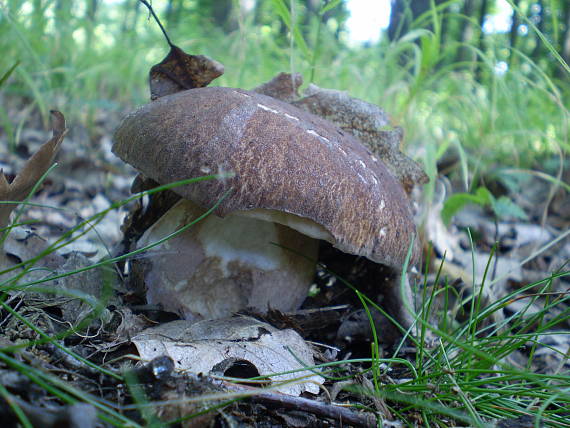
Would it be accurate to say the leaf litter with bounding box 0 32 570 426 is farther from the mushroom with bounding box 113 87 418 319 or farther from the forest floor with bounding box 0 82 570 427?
the mushroom with bounding box 113 87 418 319

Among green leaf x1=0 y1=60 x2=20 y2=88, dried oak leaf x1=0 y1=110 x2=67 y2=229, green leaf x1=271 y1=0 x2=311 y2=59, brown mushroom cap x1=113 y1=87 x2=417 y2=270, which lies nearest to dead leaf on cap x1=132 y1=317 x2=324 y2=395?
brown mushroom cap x1=113 y1=87 x2=417 y2=270

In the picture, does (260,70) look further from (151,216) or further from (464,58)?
(464,58)

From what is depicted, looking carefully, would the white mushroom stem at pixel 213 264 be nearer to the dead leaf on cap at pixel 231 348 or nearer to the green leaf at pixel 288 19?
the dead leaf on cap at pixel 231 348

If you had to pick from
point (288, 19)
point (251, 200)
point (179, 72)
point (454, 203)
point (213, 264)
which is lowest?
point (454, 203)

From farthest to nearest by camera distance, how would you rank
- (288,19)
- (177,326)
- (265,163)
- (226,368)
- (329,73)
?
(329,73), (288,19), (177,326), (265,163), (226,368)

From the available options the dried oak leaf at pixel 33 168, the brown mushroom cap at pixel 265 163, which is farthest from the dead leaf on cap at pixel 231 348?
the dried oak leaf at pixel 33 168

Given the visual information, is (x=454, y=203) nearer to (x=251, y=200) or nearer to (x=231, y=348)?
(x=251, y=200)

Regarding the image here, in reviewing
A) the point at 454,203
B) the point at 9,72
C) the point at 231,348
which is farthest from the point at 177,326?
the point at 454,203
